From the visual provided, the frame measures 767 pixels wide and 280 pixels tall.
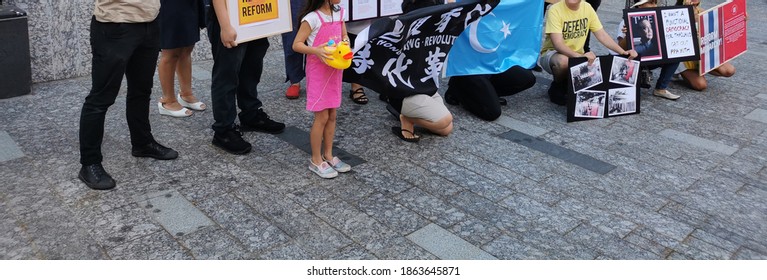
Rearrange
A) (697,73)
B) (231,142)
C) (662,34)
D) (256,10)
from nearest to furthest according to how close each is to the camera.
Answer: (256,10) < (231,142) < (662,34) < (697,73)

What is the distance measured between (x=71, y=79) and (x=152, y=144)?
7.17 feet

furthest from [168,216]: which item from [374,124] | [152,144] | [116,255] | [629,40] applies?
[629,40]

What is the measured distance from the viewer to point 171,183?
12.9 ft

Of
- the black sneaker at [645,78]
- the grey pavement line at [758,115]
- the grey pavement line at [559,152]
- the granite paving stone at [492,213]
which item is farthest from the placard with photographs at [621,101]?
the granite paving stone at [492,213]

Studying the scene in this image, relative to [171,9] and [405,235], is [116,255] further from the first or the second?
[171,9]

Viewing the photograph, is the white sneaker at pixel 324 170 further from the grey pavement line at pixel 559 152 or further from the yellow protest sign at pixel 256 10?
the grey pavement line at pixel 559 152

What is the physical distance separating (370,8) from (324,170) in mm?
1866

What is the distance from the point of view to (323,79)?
160 inches

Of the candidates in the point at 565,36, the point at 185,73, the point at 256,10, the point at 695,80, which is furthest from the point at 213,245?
the point at 695,80

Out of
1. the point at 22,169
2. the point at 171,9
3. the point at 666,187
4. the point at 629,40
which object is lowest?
the point at 666,187

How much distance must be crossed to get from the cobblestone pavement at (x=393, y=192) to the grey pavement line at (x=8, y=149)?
0.06 ft

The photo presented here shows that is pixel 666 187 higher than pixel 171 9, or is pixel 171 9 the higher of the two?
pixel 171 9

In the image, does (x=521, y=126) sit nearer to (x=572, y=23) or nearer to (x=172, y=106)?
(x=572, y=23)

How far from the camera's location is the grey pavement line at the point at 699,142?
5.06 meters
